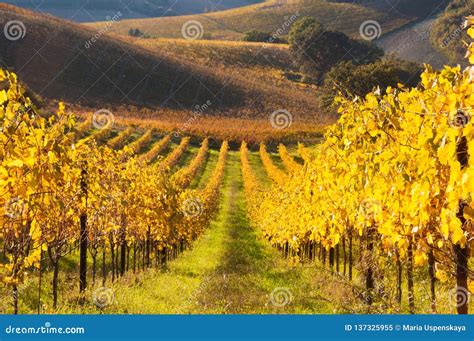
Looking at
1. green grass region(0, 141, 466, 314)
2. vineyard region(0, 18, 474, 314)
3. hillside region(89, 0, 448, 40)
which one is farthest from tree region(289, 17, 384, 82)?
green grass region(0, 141, 466, 314)

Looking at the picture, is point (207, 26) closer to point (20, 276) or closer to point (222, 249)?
point (222, 249)

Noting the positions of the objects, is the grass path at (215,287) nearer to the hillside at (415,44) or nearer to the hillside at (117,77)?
the hillside at (117,77)

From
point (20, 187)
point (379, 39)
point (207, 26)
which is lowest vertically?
point (20, 187)

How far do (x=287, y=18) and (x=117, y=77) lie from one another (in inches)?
3757

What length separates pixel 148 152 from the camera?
46188mm

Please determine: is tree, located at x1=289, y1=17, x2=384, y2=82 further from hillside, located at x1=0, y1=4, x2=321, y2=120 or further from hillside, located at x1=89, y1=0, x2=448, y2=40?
hillside, located at x1=89, y1=0, x2=448, y2=40

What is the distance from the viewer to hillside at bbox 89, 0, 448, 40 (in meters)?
161

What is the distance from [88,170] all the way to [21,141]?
5831 millimetres

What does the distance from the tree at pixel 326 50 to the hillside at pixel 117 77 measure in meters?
8.23

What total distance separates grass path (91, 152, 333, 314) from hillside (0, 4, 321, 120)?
56200 millimetres

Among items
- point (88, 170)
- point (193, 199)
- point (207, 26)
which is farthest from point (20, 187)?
point (207, 26)

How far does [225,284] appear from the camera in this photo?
571 inches

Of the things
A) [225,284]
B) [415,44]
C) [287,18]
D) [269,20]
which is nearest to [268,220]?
[225,284]

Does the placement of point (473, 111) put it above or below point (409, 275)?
above
